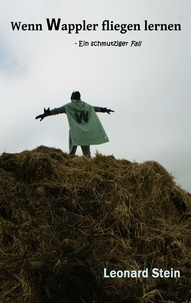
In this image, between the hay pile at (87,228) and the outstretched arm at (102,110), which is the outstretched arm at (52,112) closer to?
the outstretched arm at (102,110)

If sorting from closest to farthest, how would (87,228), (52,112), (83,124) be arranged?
(87,228) → (52,112) → (83,124)

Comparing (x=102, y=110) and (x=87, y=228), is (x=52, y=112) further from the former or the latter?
(x=87, y=228)

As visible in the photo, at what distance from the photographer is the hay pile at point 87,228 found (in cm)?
568

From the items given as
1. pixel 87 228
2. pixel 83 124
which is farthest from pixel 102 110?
pixel 87 228

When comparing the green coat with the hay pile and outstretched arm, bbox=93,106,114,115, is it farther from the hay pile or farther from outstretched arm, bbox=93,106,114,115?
the hay pile

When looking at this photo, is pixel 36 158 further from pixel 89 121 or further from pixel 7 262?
pixel 89 121

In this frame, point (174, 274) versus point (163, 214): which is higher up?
point (163, 214)

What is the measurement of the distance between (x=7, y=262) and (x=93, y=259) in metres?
0.90

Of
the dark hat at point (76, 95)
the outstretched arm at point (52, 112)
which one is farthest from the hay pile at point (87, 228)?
the dark hat at point (76, 95)

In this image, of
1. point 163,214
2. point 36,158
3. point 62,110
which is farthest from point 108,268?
point 62,110

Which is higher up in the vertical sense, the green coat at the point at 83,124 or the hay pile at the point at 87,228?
the green coat at the point at 83,124

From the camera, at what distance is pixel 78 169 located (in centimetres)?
735

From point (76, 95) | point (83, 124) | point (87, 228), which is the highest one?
point (76, 95)

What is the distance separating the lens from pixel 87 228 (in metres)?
6.48
